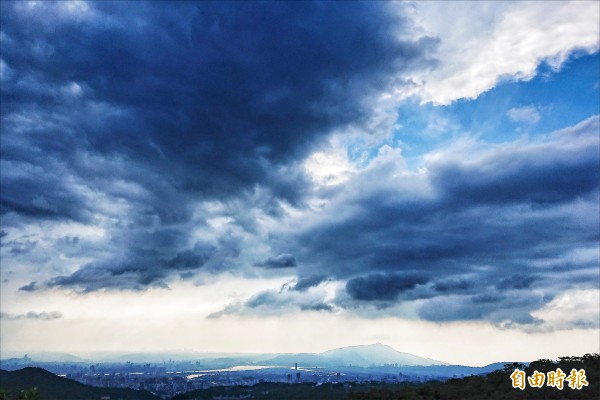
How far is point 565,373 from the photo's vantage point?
6431cm

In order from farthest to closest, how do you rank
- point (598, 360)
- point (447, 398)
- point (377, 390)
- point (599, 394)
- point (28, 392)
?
point (598, 360) < point (377, 390) < point (447, 398) < point (599, 394) < point (28, 392)

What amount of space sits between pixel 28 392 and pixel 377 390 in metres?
39.7

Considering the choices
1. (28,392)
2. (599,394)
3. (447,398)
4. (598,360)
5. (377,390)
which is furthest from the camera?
(598,360)

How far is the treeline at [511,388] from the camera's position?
58672 millimetres

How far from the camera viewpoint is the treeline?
192ft

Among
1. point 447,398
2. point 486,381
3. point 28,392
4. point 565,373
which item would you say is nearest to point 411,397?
point 447,398

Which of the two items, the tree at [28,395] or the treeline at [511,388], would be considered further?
the treeline at [511,388]

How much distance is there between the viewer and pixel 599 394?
5681 centimetres

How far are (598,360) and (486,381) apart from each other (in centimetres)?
2222

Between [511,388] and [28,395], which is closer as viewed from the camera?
[28,395]

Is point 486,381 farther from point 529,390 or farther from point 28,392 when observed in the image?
point 28,392

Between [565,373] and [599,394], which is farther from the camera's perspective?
[565,373]

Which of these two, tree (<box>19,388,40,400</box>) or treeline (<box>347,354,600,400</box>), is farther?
treeline (<box>347,354,600,400</box>)

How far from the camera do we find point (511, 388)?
61062 millimetres
